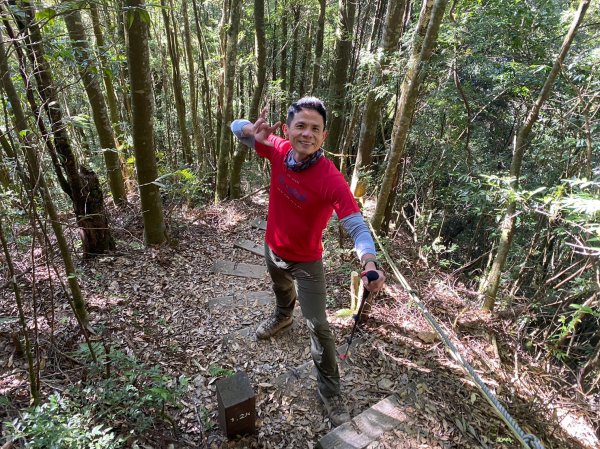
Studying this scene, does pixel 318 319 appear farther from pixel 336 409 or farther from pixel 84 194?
pixel 84 194

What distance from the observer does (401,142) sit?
3.63 m

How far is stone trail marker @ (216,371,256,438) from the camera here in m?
2.39

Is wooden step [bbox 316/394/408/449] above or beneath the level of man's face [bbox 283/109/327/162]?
beneath

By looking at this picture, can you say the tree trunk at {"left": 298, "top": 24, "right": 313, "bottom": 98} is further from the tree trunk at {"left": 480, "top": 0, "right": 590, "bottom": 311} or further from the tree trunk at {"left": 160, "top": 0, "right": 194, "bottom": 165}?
the tree trunk at {"left": 480, "top": 0, "right": 590, "bottom": 311}

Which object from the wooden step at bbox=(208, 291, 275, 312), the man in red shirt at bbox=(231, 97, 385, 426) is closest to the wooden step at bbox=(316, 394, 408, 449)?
the man in red shirt at bbox=(231, 97, 385, 426)

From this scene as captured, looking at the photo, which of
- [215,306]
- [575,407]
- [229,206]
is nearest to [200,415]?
[215,306]

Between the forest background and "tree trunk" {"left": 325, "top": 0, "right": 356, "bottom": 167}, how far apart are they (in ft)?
0.19

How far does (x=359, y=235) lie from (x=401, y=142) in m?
1.73

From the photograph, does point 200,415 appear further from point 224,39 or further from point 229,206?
point 224,39

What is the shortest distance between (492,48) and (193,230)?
19.4ft

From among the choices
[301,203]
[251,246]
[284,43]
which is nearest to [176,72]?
[251,246]

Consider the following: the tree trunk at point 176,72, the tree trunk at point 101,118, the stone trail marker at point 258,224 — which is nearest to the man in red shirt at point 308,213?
the tree trunk at point 101,118

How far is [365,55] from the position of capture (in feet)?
16.8

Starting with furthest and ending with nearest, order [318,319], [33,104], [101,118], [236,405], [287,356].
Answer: [101,118] → [287,356] → [318,319] → [33,104] → [236,405]
